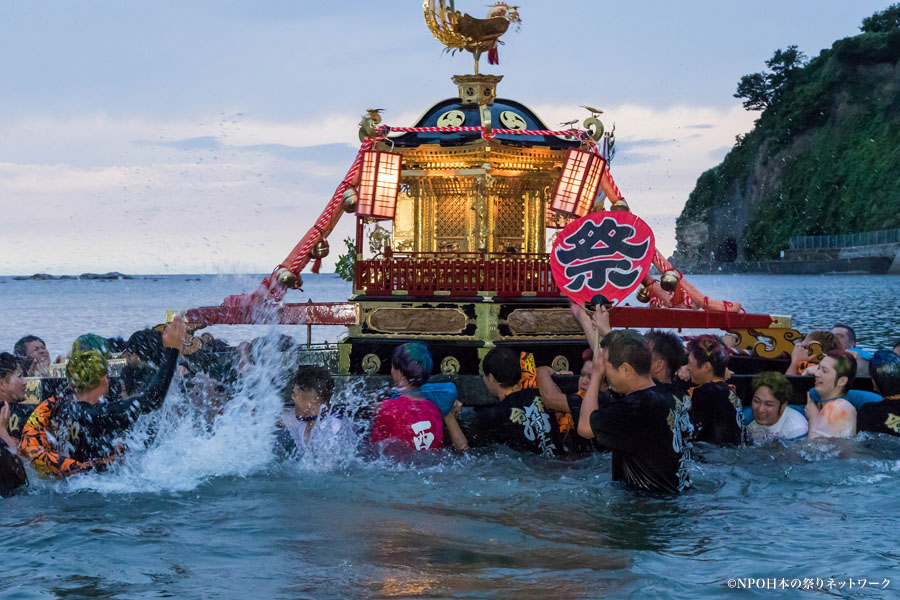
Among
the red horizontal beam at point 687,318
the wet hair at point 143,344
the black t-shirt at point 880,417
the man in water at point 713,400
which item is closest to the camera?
the man in water at point 713,400

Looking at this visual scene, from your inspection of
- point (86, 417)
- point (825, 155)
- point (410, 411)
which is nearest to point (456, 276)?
point (410, 411)

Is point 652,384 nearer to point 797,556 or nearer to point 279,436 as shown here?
point 797,556

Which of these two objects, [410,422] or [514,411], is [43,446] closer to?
[410,422]

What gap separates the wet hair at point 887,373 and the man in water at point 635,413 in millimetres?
3575

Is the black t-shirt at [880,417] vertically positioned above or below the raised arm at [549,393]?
below

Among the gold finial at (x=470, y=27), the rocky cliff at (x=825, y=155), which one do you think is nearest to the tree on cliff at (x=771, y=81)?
the rocky cliff at (x=825, y=155)

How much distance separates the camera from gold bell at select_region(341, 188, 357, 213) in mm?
14297

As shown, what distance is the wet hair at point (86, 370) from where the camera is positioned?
682 cm

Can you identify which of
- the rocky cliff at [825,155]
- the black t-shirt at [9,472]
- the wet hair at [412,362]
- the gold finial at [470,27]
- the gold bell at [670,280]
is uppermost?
the rocky cliff at [825,155]

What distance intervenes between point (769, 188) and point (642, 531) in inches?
3711

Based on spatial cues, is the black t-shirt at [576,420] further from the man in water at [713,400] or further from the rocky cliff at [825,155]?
the rocky cliff at [825,155]

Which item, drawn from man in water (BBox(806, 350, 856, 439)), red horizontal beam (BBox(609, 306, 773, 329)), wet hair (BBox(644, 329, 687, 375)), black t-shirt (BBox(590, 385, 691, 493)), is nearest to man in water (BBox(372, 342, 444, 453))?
black t-shirt (BBox(590, 385, 691, 493))

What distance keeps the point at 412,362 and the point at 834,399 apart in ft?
13.6

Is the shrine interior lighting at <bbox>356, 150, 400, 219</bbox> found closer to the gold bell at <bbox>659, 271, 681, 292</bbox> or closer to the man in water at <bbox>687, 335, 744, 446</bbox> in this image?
the gold bell at <bbox>659, 271, 681, 292</bbox>
